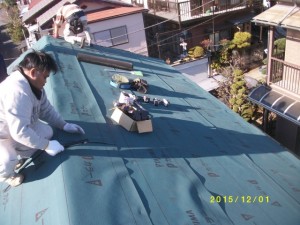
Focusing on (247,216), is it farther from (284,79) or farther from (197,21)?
(197,21)

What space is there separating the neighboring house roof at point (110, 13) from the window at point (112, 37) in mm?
745

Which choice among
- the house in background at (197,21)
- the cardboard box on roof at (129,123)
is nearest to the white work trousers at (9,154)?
the cardboard box on roof at (129,123)

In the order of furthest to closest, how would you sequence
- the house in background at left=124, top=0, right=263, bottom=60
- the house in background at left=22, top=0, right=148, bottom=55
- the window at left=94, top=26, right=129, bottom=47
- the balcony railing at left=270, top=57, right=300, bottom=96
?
the house in background at left=124, top=0, right=263, bottom=60
the window at left=94, top=26, right=129, bottom=47
the house in background at left=22, top=0, right=148, bottom=55
the balcony railing at left=270, top=57, right=300, bottom=96

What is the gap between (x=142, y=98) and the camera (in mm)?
5457

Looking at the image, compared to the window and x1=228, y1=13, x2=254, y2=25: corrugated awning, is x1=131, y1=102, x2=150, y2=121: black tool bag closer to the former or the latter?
the window

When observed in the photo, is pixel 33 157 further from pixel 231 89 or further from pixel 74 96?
pixel 231 89

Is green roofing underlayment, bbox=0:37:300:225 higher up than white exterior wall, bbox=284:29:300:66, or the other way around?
green roofing underlayment, bbox=0:37:300:225

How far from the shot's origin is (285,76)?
33.5 feet

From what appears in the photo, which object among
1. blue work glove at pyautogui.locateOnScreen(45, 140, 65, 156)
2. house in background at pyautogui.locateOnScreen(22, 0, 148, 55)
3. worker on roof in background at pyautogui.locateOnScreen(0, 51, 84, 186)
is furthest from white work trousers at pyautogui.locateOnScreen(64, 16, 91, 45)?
house in background at pyautogui.locateOnScreen(22, 0, 148, 55)

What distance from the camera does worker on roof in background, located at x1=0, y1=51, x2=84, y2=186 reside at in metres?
2.54

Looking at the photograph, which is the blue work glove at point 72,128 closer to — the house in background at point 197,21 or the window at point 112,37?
the window at point 112,37

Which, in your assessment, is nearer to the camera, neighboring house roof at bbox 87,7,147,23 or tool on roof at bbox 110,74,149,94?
tool on roof at bbox 110,74,149,94

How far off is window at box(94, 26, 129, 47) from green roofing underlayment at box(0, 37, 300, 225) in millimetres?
10269

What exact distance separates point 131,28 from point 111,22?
4.01 ft
